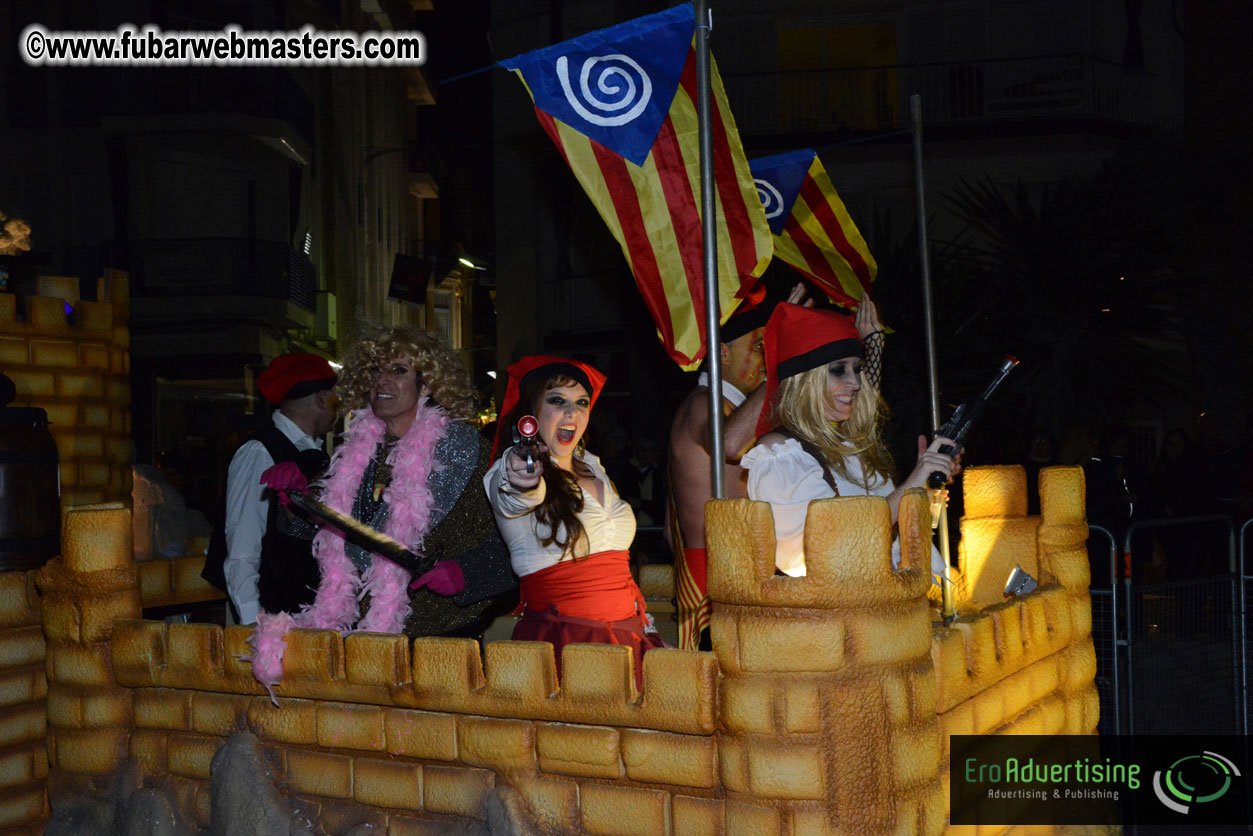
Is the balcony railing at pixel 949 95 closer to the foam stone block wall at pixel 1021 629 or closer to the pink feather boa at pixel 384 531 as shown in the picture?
the foam stone block wall at pixel 1021 629

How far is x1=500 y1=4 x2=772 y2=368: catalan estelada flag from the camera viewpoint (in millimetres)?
3850

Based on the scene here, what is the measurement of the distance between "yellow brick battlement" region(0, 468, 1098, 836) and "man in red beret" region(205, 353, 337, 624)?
591 mm

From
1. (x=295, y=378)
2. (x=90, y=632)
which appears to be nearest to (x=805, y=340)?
(x=295, y=378)

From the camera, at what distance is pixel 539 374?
4371 millimetres

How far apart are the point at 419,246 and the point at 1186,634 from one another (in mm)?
37246

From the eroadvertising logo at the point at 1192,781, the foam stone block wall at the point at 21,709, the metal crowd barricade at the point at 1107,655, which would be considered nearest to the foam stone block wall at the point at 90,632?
the foam stone block wall at the point at 21,709

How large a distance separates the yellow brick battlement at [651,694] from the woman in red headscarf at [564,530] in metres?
0.53

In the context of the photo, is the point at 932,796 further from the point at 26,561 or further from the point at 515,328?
the point at 515,328

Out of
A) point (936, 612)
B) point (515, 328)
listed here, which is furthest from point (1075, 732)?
point (515, 328)

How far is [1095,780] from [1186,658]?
2.55 metres

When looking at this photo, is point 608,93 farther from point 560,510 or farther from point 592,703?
point 592,703

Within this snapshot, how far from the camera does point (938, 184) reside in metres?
17.5

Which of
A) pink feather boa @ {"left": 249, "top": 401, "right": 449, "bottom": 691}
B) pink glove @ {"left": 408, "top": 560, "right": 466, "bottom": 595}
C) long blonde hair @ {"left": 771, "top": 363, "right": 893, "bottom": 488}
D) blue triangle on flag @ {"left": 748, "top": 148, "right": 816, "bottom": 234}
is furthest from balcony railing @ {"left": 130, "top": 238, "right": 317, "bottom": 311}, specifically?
long blonde hair @ {"left": 771, "top": 363, "right": 893, "bottom": 488}

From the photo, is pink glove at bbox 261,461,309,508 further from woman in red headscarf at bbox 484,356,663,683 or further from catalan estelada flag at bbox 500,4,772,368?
catalan estelada flag at bbox 500,4,772,368
